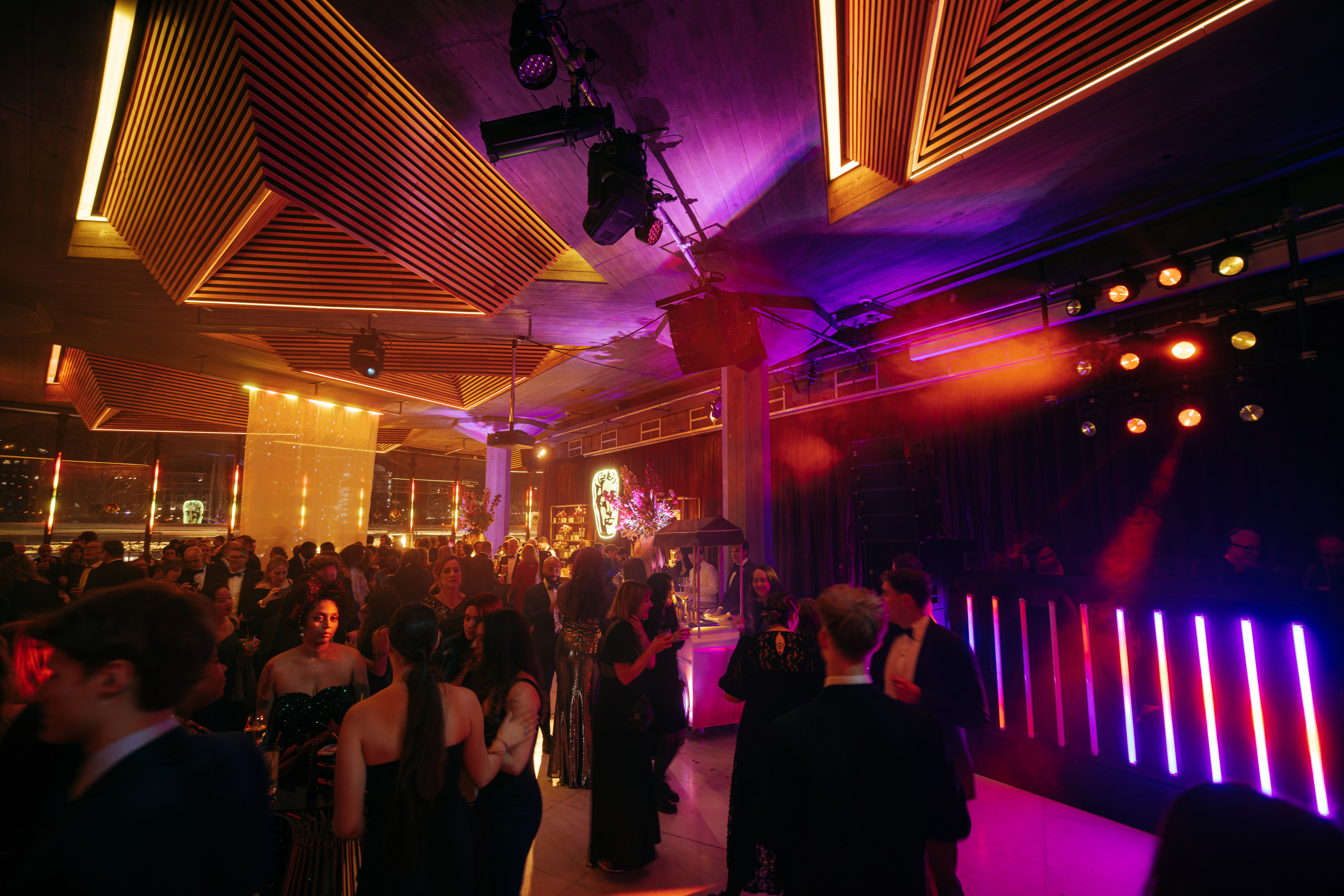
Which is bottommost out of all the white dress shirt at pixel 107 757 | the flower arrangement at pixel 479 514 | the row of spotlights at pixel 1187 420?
the white dress shirt at pixel 107 757

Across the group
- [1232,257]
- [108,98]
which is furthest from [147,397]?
[1232,257]

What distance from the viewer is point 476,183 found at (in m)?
4.40

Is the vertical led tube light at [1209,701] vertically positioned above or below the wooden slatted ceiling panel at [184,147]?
below

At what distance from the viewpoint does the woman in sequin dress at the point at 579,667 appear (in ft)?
12.9

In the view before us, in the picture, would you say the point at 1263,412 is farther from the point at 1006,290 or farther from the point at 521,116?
the point at 521,116

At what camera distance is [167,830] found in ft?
3.50

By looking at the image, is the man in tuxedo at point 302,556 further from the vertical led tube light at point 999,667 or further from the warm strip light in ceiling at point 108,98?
the vertical led tube light at point 999,667

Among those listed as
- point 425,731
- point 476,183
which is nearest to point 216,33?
point 476,183

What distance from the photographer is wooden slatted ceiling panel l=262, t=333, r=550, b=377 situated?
7.54 meters

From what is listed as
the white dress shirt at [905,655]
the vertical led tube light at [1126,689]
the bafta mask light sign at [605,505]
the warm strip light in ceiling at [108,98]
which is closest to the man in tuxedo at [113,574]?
the warm strip light in ceiling at [108,98]

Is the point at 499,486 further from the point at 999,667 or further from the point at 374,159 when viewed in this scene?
the point at 999,667

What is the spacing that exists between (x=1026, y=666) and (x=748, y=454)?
142 inches

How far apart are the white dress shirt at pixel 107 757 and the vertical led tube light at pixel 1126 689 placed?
4.67 meters

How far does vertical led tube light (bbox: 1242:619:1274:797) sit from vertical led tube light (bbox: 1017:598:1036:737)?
3.67 feet
